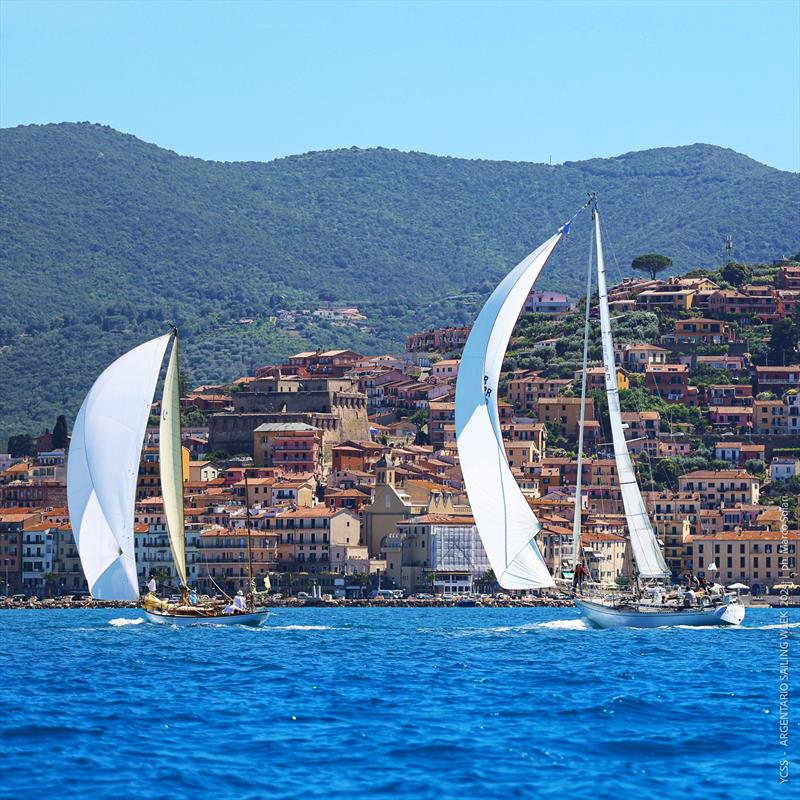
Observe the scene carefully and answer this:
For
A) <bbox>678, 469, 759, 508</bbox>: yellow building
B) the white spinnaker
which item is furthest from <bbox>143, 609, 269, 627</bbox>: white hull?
<bbox>678, 469, 759, 508</bbox>: yellow building

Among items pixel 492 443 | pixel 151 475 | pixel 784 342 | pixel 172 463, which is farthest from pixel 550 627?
pixel 784 342

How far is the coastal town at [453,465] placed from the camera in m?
101

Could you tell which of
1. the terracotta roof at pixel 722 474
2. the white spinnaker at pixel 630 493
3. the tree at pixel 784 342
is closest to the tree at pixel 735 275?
the tree at pixel 784 342

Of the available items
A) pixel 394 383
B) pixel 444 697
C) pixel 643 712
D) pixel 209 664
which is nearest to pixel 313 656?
pixel 209 664

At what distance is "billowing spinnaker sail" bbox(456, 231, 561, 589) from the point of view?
1747 inches

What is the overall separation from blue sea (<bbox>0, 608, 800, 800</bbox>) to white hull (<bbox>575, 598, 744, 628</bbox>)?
15.9 inches

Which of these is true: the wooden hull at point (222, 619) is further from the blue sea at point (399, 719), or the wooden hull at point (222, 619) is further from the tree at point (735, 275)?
the tree at point (735, 275)

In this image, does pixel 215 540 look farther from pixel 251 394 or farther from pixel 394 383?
pixel 394 383

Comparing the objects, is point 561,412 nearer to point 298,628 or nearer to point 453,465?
point 453,465

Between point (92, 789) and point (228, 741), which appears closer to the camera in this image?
point (92, 789)

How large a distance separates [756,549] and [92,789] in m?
77.0

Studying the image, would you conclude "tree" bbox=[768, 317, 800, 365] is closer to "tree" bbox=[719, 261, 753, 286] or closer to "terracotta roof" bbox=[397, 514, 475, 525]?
"tree" bbox=[719, 261, 753, 286]

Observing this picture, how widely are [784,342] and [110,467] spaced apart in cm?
9434

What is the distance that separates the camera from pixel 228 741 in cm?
2909
